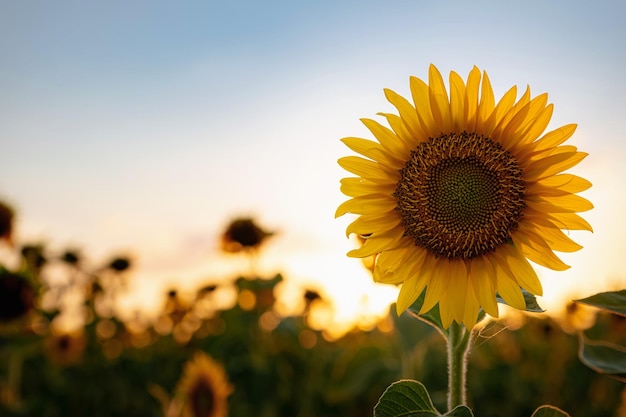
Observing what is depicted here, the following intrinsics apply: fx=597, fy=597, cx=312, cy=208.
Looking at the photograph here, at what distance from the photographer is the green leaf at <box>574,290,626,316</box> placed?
1130 millimetres

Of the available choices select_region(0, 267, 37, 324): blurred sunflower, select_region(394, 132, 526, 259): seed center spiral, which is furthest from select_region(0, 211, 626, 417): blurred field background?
select_region(394, 132, 526, 259): seed center spiral

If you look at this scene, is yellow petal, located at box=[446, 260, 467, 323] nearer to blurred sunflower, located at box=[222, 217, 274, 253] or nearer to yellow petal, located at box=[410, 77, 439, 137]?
yellow petal, located at box=[410, 77, 439, 137]

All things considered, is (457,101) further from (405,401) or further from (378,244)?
(405,401)

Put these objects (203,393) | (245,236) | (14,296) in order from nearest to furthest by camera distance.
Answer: (203,393) → (14,296) → (245,236)

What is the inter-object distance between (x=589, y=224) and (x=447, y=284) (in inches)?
14.3

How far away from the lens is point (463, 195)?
5.26 feet

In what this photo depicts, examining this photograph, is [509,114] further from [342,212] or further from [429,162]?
[342,212]

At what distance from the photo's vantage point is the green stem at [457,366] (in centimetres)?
125

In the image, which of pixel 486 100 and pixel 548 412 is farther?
pixel 486 100

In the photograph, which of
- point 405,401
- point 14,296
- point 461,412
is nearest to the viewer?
point 461,412

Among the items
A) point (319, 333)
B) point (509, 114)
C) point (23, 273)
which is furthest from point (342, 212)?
point (319, 333)

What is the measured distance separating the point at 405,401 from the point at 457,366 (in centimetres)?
17

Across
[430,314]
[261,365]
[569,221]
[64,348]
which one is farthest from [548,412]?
[64,348]

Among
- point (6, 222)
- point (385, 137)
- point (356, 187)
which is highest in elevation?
point (6, 222)
